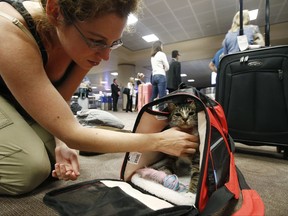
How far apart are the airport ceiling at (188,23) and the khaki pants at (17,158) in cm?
236

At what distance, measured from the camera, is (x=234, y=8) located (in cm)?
434

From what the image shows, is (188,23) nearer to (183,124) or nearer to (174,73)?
(174,73)

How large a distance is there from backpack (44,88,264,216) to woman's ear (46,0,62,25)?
15.1 inches

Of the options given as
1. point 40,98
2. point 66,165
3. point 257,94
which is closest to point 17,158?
point 66,165

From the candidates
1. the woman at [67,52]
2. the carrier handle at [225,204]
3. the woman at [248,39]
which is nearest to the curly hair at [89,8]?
the woman at [67,52]

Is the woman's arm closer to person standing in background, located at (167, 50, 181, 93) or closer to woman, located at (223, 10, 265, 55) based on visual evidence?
woman, located at (223, 10, 265, 55)

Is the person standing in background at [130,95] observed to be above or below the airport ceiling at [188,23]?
below

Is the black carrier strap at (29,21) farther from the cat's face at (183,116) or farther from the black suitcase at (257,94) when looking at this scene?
the black suitcase at (257,94)

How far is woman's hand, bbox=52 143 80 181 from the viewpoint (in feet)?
2.02

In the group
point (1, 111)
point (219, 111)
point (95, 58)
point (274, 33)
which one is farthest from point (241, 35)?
point (274, 33)

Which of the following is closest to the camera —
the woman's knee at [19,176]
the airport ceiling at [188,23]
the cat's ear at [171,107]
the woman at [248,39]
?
the woman's knee at [19,176]

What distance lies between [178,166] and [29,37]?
2.25 ft

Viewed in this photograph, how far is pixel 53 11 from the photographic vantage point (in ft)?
1.71

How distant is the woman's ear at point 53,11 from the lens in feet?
1.67
